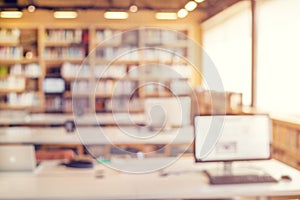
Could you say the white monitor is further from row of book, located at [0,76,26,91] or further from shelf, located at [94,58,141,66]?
row of book, located at [0,76,26,91]

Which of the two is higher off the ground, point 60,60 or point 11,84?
point 60,60

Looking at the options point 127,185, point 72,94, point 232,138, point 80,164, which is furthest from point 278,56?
point 72,94

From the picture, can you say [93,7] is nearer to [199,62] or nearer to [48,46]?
[48,46]

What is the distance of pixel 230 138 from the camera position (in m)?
3.08

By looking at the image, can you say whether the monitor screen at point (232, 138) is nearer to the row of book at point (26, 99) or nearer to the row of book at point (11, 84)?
the row of book at point (26, 99)

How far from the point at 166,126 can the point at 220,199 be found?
2223 mm

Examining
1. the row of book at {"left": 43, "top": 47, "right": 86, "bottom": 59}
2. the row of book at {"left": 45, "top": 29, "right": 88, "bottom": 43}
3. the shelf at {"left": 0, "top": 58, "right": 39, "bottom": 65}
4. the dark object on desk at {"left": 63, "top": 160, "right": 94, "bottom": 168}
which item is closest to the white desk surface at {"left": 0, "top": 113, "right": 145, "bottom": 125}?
the shelf at {"left": 0, "top": 58, "right": 39, "bottom": 65}

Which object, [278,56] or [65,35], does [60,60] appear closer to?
[65,35]

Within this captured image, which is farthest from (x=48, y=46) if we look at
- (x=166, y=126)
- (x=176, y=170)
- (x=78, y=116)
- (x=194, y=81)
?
(x=176, y=170)

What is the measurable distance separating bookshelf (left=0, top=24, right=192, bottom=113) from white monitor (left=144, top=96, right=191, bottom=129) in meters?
2.88

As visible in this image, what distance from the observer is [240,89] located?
6.91m

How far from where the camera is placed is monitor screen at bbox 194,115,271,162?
9.98ft

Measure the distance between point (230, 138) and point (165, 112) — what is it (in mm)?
2246

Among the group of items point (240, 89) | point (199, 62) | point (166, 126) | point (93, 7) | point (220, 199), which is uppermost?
point (93, 7)
